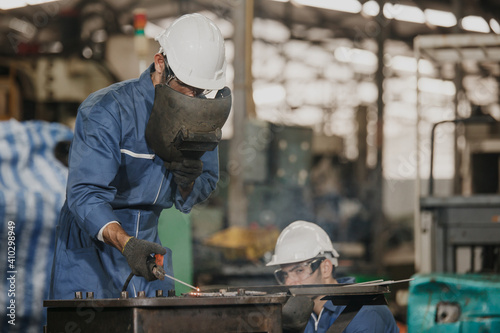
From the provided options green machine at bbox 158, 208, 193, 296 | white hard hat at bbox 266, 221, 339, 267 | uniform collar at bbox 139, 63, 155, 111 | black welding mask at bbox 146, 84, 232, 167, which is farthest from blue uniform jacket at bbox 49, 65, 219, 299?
green machine at bbox 158, 208, 193, 296

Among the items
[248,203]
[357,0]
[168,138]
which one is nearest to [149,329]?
[168,138]

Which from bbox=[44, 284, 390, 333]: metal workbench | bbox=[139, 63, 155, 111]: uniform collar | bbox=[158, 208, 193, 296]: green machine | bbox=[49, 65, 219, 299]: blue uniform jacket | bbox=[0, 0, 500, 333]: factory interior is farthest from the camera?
bbox=[158, 208, 193, 296]: green machine

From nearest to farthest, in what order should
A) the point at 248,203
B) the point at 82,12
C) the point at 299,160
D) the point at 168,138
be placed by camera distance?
1. the point at 168,138
2. the point at 248,203
3. the point at 299,160
4. the point at 82,12

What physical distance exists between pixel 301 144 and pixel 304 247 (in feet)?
24.7

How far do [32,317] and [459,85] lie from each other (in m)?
12.0

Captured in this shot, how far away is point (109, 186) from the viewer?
8.54 feet

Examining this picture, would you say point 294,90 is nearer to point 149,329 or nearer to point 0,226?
point 0,226

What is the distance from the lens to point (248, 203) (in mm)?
9625

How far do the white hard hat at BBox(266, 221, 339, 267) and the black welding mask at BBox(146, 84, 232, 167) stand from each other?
0.91 meters

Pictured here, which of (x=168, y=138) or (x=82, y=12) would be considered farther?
(x=82, y=12)

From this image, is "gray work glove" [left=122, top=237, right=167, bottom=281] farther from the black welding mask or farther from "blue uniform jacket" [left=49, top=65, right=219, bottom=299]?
the black welding mask

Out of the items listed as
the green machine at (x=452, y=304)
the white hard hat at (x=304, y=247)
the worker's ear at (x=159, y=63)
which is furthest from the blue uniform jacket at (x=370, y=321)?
the worker's ear at (x=159, y=63)

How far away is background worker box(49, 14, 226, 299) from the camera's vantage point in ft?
8.41

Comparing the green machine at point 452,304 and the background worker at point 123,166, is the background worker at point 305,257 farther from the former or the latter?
the background worker at point 123,166
